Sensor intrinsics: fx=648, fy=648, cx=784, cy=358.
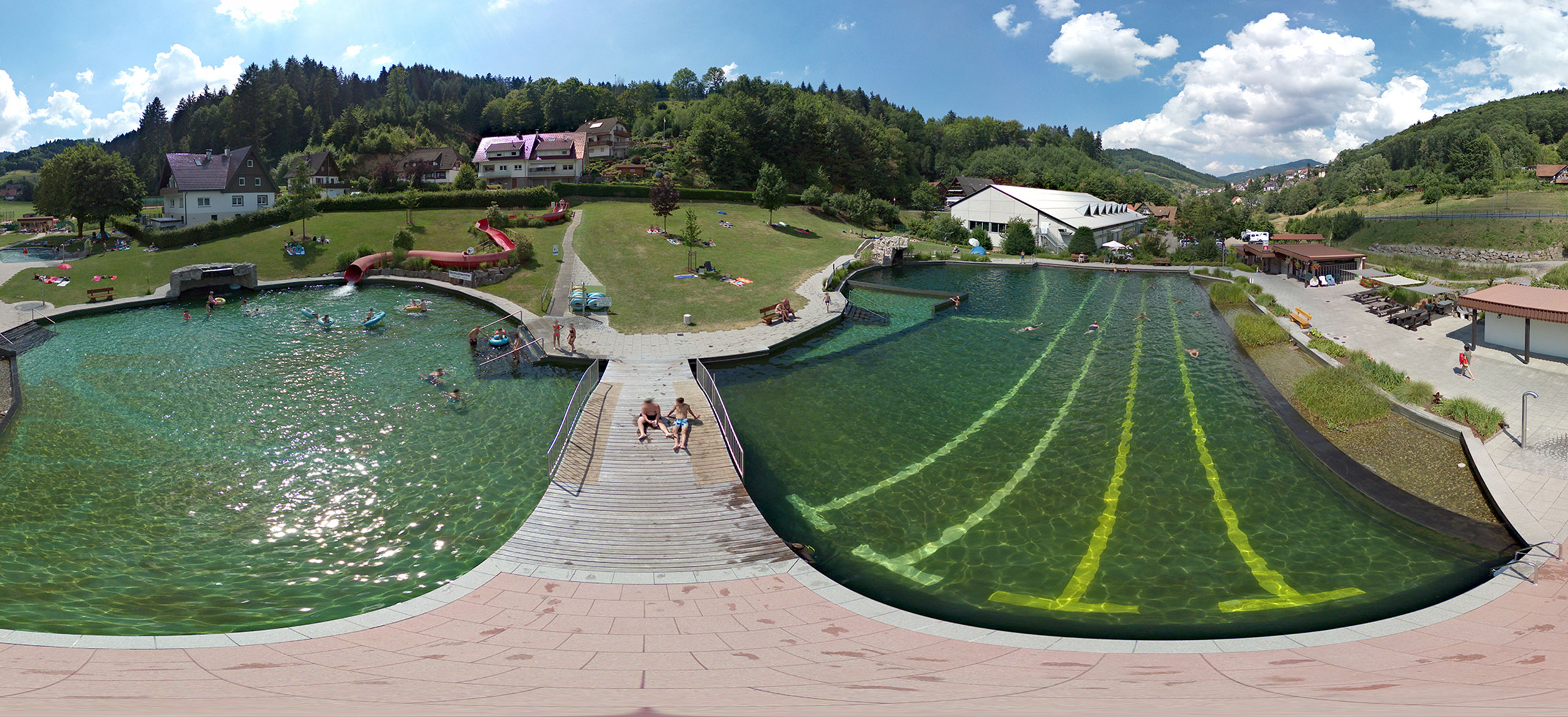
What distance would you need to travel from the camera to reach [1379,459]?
1808 cm

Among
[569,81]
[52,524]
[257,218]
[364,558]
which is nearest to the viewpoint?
[364,558]

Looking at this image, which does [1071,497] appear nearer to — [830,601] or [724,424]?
Answer: [830,601]

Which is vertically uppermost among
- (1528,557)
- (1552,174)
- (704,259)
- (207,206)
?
(1552,174)

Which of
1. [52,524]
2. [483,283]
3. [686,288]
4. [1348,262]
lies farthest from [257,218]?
[1348,262]

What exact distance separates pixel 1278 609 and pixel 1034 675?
21.7ft

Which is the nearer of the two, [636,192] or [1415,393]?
[1415,393]

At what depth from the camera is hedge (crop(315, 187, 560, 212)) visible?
190 ft

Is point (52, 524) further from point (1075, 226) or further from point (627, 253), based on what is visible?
point (1075, 226)

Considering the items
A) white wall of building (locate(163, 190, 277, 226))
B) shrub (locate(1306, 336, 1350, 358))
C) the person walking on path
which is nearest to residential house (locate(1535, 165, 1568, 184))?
shrub (locate(1306, 336, 1350, 358))

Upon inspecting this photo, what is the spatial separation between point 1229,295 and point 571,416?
4093cm

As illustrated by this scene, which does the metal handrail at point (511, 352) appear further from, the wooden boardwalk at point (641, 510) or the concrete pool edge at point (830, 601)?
the concrete pool edge at point (830, 601)

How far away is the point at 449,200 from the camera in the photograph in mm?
60250

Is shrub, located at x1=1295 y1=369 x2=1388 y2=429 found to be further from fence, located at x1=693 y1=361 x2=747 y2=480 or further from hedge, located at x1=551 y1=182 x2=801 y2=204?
hedge, located at x1=551 y1=182 x2=801 y2=204

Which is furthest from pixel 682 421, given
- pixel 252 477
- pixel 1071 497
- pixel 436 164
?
pixel 436 164
